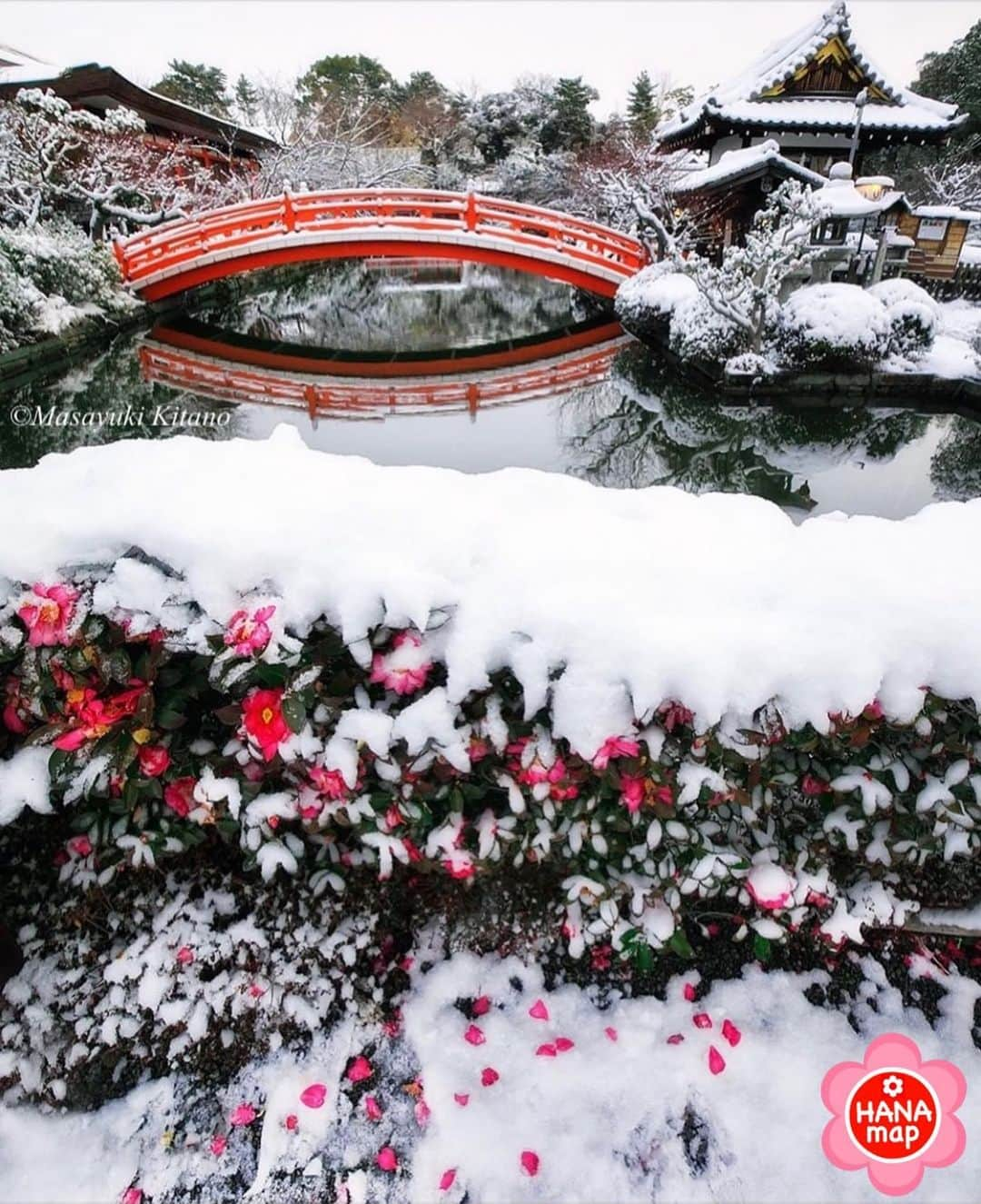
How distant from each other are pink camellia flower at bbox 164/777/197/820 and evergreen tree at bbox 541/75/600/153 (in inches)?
1039

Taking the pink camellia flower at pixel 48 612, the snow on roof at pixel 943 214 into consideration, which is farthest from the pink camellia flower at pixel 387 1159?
the snow on roof at pixel 943 214

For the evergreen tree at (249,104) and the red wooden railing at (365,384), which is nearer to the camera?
the red wooden railing at (365,384)

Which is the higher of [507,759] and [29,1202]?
[507,759]

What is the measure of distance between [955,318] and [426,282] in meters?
11.5

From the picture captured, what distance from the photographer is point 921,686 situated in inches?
47.5

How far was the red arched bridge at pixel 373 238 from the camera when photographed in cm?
1105

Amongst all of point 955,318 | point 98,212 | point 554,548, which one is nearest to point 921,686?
point 554,548

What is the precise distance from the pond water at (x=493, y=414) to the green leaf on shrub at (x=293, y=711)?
14.9 feet

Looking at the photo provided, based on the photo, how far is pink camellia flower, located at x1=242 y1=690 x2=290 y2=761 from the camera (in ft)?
4.15

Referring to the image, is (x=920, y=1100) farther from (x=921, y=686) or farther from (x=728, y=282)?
(x=728, y=282)

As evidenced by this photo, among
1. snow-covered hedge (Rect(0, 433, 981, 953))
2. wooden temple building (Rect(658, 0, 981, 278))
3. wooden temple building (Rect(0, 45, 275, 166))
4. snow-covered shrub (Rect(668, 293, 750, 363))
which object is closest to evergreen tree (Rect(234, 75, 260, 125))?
wooden temple building (Rect(0, 45, 275, 166))

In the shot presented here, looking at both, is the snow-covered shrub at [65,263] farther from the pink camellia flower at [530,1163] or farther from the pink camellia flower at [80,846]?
the pink camellia flower at [530,1163]

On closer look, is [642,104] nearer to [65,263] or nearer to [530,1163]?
[65,263]

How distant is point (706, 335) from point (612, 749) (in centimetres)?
747
